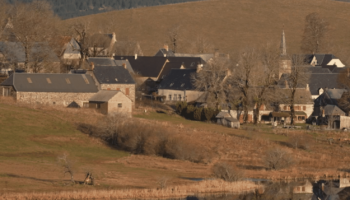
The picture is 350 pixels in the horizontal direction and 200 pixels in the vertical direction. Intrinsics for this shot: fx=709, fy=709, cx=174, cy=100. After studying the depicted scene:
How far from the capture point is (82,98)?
79125 millimetres

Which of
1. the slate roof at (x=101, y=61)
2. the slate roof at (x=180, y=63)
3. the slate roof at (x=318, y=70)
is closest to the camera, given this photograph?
the slate roof at (x=101, y=61)

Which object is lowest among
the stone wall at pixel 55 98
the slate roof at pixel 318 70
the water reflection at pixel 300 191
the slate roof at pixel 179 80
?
the water reflection at pixel 300 191

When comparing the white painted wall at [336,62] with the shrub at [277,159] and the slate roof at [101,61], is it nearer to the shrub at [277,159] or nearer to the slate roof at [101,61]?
the slate roof at [101,61]

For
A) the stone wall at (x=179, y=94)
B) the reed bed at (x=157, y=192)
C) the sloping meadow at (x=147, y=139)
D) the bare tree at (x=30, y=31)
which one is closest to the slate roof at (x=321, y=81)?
the stone wall at (x=179, y=94)

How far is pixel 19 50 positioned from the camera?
296 feet

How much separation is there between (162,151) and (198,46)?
87.7 m

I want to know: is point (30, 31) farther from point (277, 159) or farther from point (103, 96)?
point (277, 159)

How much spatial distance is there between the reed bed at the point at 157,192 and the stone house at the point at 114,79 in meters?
37.0

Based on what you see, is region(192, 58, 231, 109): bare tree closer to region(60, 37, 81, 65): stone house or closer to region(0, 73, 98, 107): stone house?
region(0, 73, 98, 107): stone house

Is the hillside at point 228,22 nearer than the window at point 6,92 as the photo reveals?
No

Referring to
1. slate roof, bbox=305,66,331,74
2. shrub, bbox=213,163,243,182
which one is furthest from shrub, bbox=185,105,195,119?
shrub, bbox=213,163,243,182

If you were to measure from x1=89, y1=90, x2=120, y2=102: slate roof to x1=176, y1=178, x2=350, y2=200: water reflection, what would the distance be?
3117cm

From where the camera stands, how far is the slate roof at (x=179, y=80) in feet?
302

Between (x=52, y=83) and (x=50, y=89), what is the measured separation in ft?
3.48
